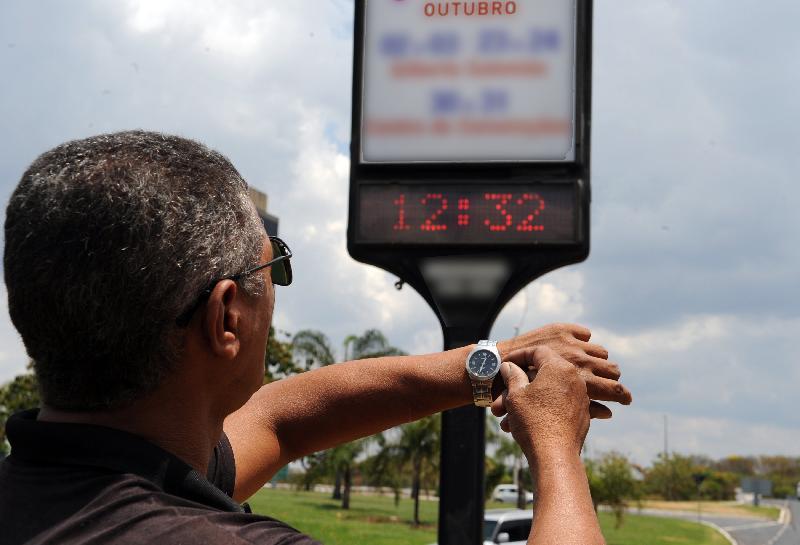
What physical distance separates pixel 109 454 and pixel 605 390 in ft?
2.82

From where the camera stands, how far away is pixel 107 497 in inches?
45.8

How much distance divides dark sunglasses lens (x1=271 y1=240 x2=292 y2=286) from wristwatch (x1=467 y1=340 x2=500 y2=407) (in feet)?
1.30

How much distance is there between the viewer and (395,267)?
4.89m

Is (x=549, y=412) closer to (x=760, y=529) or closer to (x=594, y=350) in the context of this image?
(x=594, y=350)

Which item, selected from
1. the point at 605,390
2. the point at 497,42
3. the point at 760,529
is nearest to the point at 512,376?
the point at 605,390

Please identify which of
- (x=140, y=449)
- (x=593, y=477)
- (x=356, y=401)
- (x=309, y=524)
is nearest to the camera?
(x=140, y=449)

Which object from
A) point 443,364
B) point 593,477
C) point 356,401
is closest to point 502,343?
point 443,364

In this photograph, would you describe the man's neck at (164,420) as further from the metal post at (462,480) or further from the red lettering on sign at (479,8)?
the red lettering on sign at (479,8)

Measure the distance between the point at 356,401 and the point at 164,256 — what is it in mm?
840

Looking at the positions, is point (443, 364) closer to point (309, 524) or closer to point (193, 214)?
point (193, 214)

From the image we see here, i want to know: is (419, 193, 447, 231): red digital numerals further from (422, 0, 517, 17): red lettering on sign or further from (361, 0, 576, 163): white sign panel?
(422, 0, 517, 17): red lettering on sign

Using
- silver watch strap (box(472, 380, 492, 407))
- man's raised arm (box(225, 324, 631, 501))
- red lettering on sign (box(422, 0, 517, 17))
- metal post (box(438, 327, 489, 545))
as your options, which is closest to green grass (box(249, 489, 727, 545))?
metal post (box(438, 327, 489, 545))

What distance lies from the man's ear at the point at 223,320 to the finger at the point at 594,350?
676mm

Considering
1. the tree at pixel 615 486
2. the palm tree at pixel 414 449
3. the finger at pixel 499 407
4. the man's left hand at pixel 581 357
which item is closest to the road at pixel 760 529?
the tree at pixel 615 486
